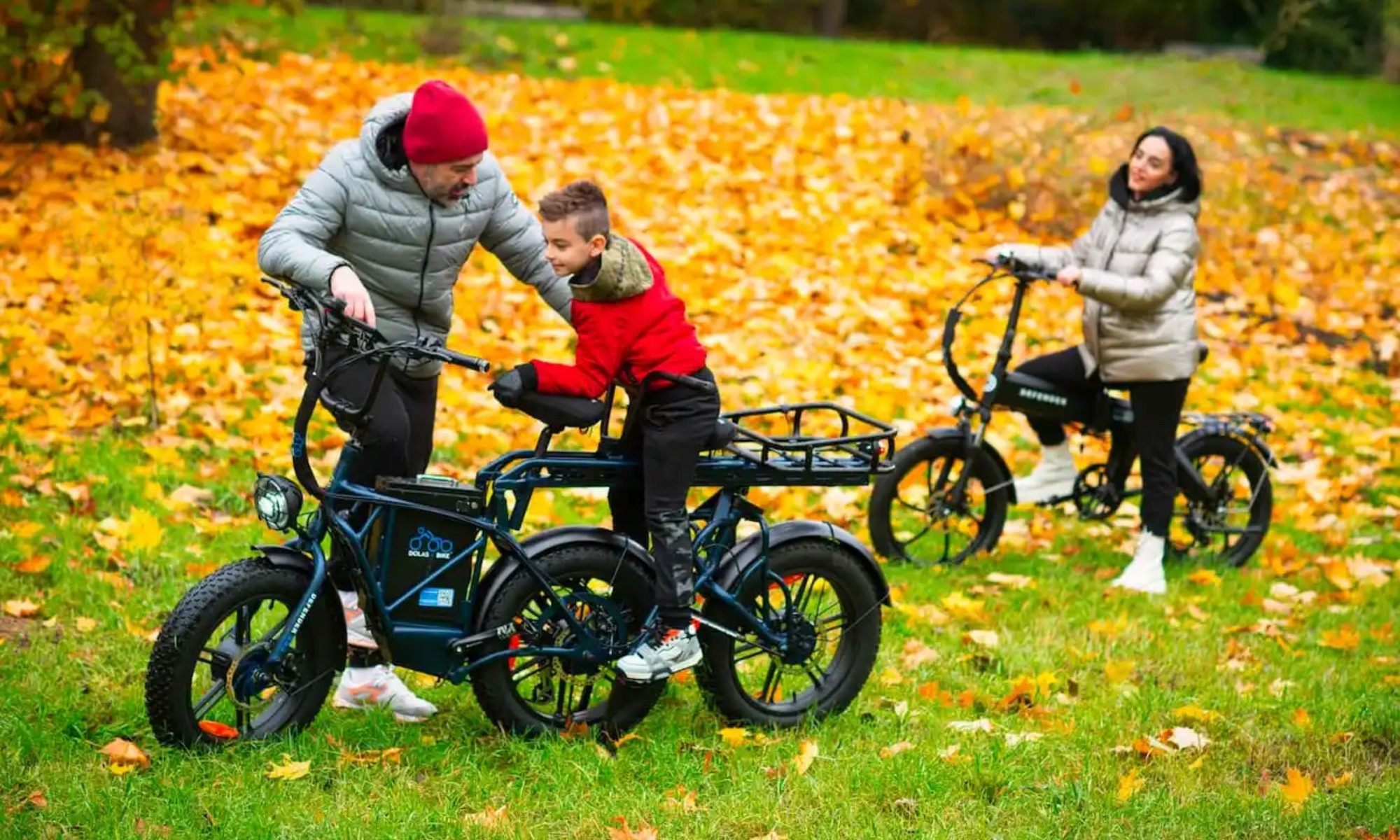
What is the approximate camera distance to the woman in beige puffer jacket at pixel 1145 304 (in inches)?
237

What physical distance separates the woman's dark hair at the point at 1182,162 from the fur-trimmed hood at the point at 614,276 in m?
2.85

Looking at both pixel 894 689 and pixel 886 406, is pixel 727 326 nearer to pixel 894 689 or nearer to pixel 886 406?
pixel 886 406

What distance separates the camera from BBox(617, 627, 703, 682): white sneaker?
13.8ft

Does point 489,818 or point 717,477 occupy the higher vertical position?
point 717,477

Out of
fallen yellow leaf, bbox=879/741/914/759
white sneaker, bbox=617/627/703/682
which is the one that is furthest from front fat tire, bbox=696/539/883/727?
fallen yellow leaf, bbox=879/741/914/759

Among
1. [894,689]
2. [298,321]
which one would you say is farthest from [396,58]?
[894,689]

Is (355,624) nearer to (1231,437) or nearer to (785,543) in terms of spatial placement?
(785,543)

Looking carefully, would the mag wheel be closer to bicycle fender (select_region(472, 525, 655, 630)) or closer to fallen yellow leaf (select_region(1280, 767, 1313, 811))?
fallen yellow leaf (select_region(1280, 767, 1313, 811))

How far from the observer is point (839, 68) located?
58.5ft

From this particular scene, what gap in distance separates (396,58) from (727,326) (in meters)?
8.04

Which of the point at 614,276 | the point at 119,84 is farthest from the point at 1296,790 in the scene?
the point at 119,84

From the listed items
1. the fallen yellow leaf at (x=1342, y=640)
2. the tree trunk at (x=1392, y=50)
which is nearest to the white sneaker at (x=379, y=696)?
the fallen yellow leaf at (x=1342, y=640)

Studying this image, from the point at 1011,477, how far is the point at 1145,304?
3.09ft

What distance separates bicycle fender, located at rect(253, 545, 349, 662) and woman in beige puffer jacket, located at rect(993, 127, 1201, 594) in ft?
10.7
